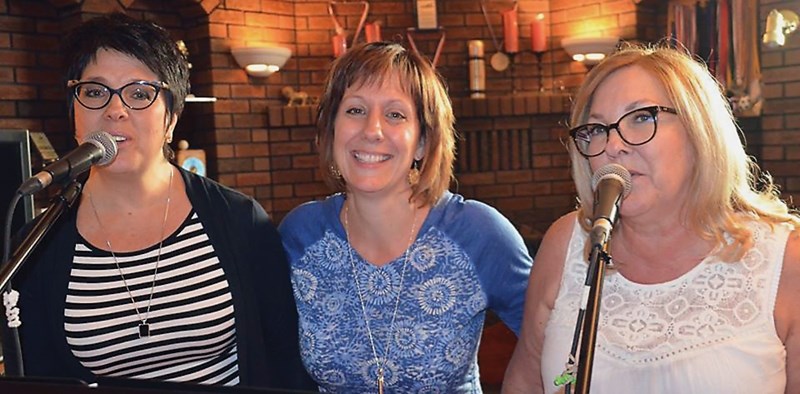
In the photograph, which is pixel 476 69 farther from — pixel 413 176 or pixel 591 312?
pixel 591 312

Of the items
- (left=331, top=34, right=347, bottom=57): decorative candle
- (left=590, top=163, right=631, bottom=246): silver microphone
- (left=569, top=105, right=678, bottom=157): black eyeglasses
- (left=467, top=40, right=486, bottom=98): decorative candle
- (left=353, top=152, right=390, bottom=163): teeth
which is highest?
(left=331, top=34, right=347, bottom=57): decorative candle

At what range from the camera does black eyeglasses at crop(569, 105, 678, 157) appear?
1.45 m

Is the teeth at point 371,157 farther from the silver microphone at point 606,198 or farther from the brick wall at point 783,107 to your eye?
the brick wall at point 783,107

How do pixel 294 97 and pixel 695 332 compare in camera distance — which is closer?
pixel 695 332

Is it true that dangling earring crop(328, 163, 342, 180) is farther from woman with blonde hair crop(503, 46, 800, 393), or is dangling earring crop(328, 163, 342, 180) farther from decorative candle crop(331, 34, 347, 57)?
decorative candle crop(331, 34, 347, 57)

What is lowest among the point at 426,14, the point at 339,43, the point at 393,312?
the point at 393,312

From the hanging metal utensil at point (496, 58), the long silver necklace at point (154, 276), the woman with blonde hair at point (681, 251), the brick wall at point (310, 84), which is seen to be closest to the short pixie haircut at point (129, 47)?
the long silver necklace at point (154, 276)

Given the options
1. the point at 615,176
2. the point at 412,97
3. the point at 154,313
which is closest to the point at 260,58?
the point at 412,97

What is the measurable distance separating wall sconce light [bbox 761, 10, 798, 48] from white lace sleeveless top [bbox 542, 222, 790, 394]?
3444mm

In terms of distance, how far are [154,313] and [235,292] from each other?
0.18 meters

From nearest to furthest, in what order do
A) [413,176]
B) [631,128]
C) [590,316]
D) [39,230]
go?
[590,316], [39,230], [631,128], [413,176]

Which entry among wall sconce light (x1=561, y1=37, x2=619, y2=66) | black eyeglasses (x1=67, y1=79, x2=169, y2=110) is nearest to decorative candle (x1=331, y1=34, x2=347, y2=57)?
wall sconce light (x1=561, y1=37, x2=619, y2=66)

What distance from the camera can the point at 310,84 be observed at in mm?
5699

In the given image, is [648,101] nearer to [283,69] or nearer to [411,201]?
[411,201]
